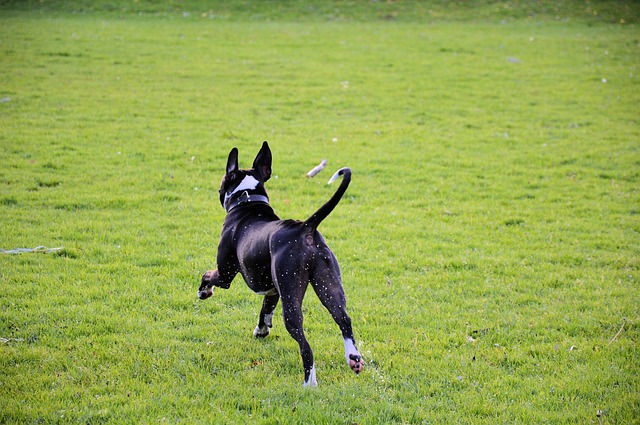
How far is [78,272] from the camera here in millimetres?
8414

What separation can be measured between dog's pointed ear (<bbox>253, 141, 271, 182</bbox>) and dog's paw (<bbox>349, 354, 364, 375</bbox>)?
8.54 ft

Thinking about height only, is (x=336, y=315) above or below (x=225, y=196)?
below

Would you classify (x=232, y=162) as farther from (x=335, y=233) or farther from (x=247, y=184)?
(x=335, y=233)

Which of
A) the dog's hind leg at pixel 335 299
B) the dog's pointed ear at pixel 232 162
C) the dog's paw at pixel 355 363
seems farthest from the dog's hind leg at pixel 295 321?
the dog's pointed ear at pixel 232 162

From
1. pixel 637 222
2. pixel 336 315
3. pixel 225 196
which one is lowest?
pixel 637 222

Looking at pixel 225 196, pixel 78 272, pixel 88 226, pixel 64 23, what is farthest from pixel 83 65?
pixel 225 196

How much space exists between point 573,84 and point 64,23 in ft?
69.3

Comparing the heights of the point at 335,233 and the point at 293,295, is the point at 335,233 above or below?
below

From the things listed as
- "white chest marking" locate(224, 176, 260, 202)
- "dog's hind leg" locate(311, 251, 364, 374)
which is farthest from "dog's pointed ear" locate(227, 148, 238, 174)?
"dog's hind leg" locate(311, 251, 364, 374)

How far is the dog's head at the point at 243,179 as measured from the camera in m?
7.12

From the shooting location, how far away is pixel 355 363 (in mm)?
5512

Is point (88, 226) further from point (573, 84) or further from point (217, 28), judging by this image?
point (217, 28)

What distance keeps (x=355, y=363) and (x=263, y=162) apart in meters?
2.75

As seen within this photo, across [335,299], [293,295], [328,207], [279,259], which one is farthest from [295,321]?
[328,207]
